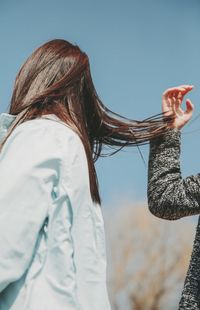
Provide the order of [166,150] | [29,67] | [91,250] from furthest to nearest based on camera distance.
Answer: [166,150] < [29,67] < [91,250]

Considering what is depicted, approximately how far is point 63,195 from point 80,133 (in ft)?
0.66

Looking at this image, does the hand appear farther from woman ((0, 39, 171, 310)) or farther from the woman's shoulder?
the woman's shoulder

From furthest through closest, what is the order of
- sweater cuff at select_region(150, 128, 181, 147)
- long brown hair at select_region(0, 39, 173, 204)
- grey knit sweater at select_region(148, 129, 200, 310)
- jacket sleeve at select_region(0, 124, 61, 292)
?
sweater cuff at select_region(150, 128, 181, 147) → grey knit sweater at select_region(148, 129, 200, 310) → long brown hair at select_region(0, 39, 173, 204) → jacket sleeve at select_region(0, 124, 61, 292)

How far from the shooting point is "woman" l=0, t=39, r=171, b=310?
135cm

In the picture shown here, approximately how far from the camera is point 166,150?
193 centimetres

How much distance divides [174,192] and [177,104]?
0.34 meters

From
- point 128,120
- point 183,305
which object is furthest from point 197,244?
point 128,120

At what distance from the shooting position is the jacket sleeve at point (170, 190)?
6.01 ft

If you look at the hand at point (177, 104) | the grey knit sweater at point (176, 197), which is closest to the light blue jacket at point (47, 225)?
the grey knit sweater at point (176, 197)

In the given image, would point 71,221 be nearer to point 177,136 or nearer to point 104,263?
point 104,263

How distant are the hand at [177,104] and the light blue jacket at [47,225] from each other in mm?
616

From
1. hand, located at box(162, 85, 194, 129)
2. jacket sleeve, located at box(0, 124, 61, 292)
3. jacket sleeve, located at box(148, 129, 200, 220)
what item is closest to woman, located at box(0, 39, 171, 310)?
jacket sleeve, located at box(0, 124, 61, 292)

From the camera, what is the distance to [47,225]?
1392 millimetres

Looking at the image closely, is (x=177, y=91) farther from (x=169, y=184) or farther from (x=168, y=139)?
(x=169, y=184)
